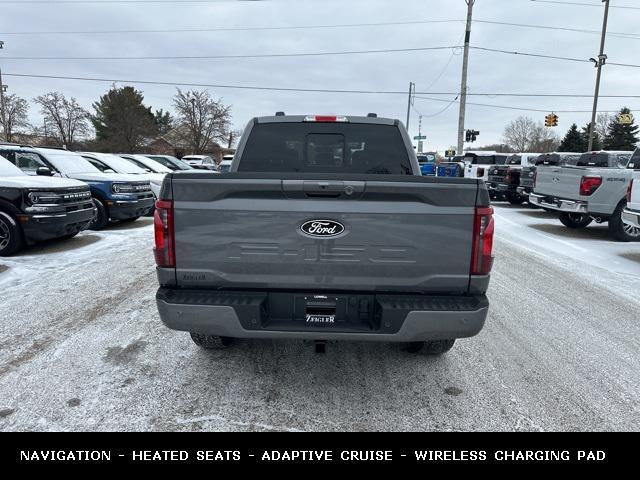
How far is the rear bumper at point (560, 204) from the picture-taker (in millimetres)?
9688

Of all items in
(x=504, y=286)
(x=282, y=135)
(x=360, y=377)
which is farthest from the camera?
(x=504, y=286)

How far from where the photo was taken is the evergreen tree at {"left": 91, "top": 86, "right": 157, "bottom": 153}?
43.3m

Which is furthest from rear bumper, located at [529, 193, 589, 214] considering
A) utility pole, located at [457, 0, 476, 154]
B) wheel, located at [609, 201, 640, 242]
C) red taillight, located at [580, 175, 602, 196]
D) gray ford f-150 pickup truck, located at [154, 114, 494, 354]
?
utility pole, located at [457, 0, 476, 154]

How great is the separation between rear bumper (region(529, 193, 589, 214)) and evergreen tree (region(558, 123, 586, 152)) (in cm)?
4986

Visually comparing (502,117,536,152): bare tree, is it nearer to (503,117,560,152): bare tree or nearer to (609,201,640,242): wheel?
(503,117,560,152): bare tree

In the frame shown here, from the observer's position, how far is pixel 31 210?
22.8 feet

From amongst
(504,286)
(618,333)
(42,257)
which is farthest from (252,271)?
(42,257)

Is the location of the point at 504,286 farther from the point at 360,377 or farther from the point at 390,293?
the point at 390,293

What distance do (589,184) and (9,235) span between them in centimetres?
1193

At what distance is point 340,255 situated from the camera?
261 cm

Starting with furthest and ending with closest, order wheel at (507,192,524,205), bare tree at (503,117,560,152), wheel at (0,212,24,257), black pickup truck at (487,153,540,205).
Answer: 1. bare tree at (503,117,560,152)
2. wheel at (507,192,524,205)
3. black pickup truck at (487,153,540,205)
4. wheel at (0,212,24,257)

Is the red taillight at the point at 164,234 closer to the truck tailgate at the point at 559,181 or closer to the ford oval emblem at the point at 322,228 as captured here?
the ford oval emblem at the point at 322,228

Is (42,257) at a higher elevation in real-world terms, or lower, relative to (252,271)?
lower
